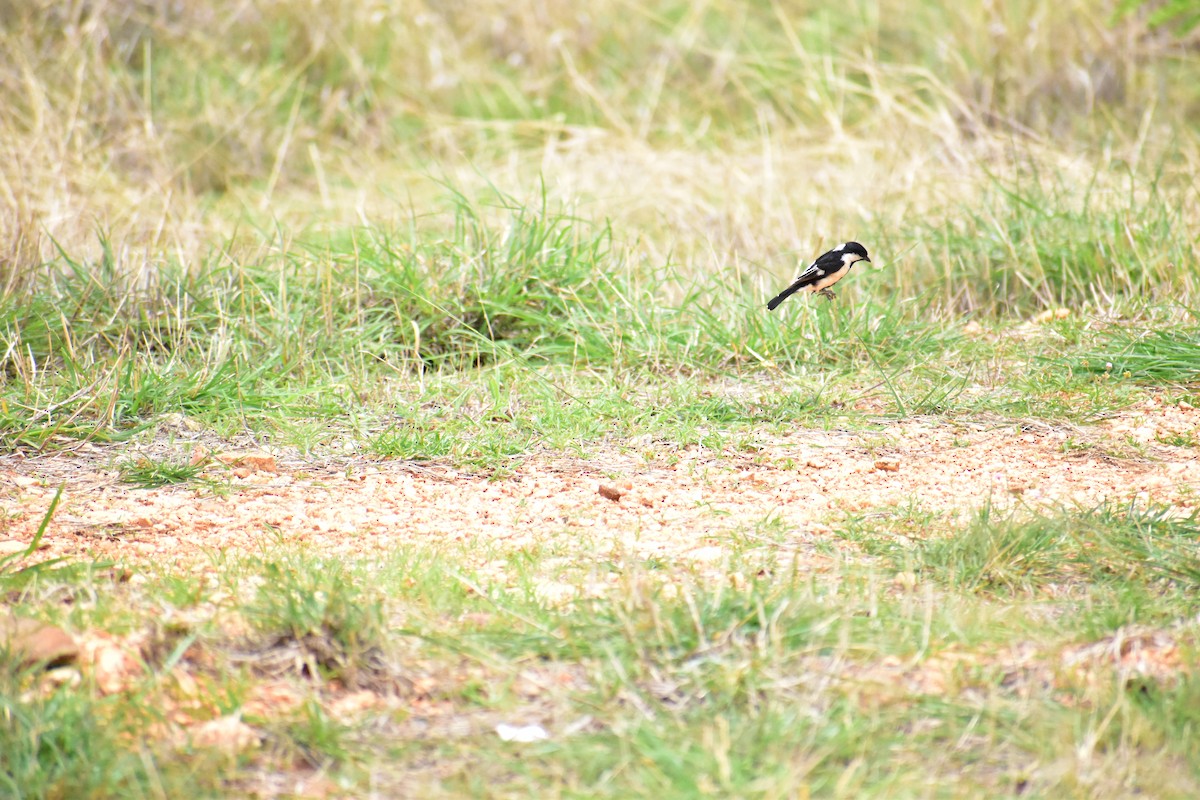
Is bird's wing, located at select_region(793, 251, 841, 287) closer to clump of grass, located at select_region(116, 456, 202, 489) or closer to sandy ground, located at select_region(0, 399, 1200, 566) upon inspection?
sandy ground, located at select_region(0, 399, 1200, 566)

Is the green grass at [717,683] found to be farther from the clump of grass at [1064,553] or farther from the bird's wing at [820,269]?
the bird's wing at [820,269]

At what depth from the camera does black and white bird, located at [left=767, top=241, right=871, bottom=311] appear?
12.3 feet

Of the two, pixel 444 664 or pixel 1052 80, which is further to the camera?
pixel 1052 80

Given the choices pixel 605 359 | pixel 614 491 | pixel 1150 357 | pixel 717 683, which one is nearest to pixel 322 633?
pixel 717 683

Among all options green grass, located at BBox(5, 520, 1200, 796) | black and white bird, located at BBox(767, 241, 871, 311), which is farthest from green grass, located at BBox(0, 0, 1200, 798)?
black and white bird, located at BBox(767, 241, 871, 311)

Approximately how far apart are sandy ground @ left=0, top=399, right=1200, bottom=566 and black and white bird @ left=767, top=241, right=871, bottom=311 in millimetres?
450

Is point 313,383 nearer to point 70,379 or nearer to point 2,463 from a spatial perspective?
point 70,379

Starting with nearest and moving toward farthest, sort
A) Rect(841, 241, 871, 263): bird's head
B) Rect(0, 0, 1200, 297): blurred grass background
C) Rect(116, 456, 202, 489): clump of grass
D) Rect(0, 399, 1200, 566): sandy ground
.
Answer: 1. Rect(0, 399, 1200, 566): sandy ground
2. Rect(116, 456, 202, 489): clump of grass
3. Rect(841, 241, 871, 263): bird's head
4. Rect(0, 0, 1200, 297): blurred grass background

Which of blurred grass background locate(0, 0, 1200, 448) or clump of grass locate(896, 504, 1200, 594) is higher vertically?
blurred grass background locate(0, 0, 1200, 448)

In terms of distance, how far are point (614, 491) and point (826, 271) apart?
3.62 feet

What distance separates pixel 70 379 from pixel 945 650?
2.97m

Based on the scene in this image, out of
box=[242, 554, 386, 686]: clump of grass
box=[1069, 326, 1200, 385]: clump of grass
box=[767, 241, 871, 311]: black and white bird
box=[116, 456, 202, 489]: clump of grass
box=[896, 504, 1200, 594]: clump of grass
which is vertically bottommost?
box=[1069, 326, 1200, 385]: clump of grass

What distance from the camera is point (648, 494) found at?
320 cm

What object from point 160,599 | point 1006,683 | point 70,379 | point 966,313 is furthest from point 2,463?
point 966,313
